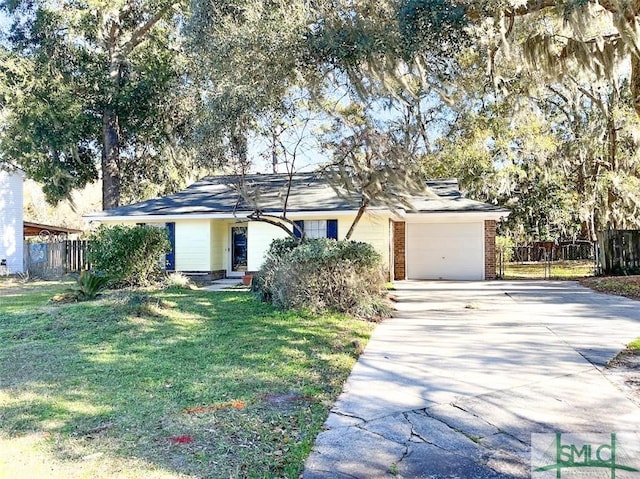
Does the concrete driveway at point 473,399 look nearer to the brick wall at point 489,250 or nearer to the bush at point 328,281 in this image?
the bush at point 328,281

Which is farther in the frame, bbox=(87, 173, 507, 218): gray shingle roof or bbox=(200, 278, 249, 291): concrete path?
bbox=(87, 173, 507, 218): gray shingle roof

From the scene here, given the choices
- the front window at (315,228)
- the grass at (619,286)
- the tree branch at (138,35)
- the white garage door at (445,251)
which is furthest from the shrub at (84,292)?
the tree branch at (138,35)

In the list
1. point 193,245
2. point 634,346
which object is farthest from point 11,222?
point 634,346

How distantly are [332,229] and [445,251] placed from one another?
4937 millimetres

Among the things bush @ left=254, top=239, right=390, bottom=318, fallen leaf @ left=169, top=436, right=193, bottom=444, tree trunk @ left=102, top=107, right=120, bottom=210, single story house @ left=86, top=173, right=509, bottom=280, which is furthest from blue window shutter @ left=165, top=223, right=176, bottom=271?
fallen leaf @ left=169, top=436, right=193, bottom=444

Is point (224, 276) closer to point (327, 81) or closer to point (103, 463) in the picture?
point (327, 81)

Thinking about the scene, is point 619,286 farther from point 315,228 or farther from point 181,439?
point 181,439

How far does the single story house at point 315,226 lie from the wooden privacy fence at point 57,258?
2.37 m

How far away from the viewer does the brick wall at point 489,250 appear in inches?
714

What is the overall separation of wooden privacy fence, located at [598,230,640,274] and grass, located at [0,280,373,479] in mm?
11786

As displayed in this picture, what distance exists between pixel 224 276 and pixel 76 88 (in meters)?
9.59

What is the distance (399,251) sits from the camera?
18.4 metres

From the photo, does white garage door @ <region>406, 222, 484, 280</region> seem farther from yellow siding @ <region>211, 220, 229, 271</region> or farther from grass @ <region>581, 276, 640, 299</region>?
yellow siding @ <region>211, 220, 229, 271</region>

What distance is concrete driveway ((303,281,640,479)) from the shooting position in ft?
10.9
